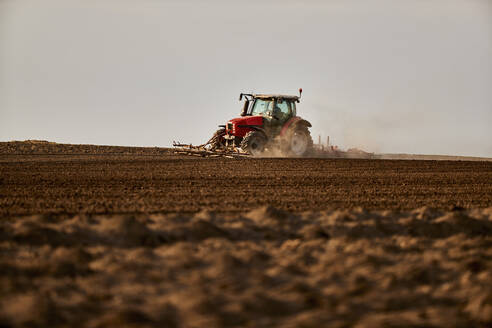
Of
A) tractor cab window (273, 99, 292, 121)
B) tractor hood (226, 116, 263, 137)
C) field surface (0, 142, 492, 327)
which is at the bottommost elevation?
field surface (0, 142, 492, 327)

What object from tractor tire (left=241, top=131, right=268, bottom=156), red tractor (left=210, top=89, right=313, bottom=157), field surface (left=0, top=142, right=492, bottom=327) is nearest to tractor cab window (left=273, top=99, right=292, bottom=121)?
red tractor (left=210, top=89, right=313, bottom=157)

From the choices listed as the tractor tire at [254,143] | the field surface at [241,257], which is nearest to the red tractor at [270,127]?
the tractor tire at [254,143]

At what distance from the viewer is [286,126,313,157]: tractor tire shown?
2208 centimetres

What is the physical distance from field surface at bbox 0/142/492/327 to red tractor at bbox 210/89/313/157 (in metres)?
8.80

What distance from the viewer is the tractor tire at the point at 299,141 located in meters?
22.1

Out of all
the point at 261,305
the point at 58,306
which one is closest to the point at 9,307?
the point at 58,306

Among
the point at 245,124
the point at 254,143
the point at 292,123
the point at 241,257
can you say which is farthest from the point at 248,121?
the point at 241,257

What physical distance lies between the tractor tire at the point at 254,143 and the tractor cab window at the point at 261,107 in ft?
3.29

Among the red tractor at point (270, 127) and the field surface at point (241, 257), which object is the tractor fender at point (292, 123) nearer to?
the red tractor at point (270, 127)

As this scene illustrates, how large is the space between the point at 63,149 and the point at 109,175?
13.2 metres

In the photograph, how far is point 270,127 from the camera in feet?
71.7

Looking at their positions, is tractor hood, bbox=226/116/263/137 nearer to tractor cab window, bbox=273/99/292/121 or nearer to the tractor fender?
tractor cab window, bbox=273/99/292/121

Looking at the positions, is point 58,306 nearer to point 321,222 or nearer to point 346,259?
point 346,259

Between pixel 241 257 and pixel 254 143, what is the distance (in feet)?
49.5
